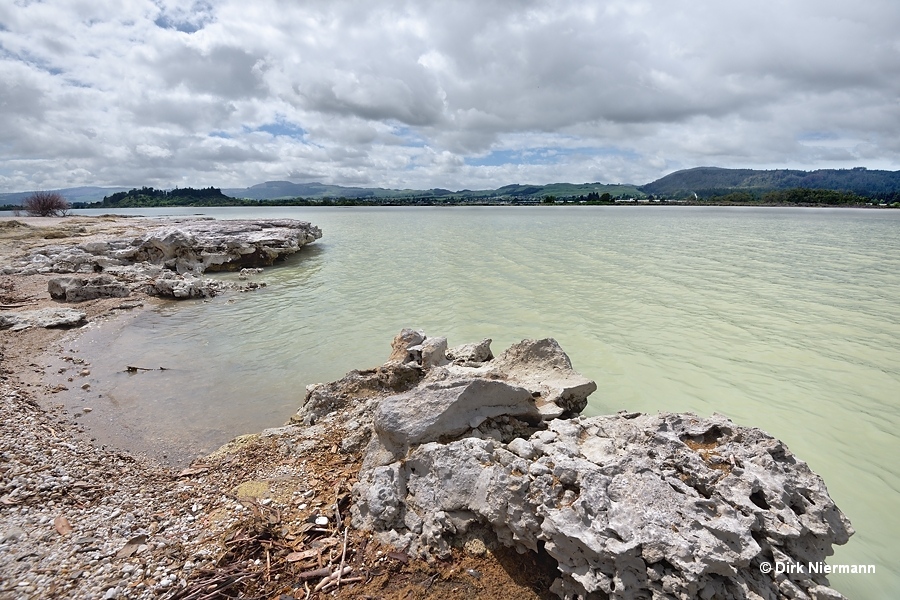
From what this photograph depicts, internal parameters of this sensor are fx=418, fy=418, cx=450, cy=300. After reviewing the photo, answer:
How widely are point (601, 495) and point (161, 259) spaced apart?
23.8 metres

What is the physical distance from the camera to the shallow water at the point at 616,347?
5.88 meters

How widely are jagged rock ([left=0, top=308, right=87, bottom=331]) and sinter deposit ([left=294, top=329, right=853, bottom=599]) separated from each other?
34.5 ft

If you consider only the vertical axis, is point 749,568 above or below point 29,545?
above

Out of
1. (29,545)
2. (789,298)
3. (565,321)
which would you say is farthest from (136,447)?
(789,298)

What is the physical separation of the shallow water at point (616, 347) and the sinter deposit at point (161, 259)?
273 cm

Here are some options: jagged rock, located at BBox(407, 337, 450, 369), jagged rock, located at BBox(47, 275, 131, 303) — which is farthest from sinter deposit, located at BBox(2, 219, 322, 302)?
jagged rock, located at BBox(407, 337, 450, 369)

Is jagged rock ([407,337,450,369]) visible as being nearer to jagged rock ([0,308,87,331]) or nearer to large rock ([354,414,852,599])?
large rock ([354,414,852,599])

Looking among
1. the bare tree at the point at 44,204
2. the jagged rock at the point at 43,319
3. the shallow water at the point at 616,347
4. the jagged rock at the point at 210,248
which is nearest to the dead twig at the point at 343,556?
the shallow water at the point at 616,347

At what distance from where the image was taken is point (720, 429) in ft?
13.3

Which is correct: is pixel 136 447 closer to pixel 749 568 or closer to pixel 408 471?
pixel 408 471

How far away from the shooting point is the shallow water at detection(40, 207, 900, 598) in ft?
19.3

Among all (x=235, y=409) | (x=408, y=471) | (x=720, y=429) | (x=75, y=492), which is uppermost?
(x=720, y=429)

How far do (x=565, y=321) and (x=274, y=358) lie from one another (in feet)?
24.2

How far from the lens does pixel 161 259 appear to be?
20.9 m
